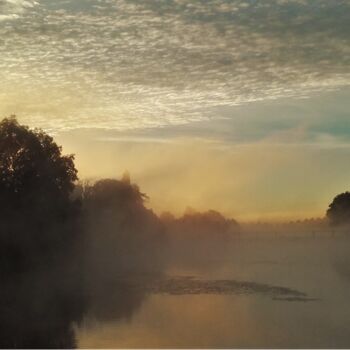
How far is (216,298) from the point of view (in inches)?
1676

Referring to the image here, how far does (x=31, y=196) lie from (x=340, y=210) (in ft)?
399

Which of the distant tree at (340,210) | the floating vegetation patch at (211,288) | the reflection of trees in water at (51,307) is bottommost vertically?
the floating vegetation patch at (211,288)

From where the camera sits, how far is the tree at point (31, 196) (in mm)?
60500

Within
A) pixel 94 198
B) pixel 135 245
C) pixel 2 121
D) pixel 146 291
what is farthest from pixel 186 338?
pixel 135 245

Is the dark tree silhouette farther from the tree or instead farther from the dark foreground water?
the dark foreground water

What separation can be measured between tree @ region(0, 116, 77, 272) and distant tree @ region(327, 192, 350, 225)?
112m

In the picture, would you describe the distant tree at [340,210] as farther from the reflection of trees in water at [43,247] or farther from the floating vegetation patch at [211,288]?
the floating vegetation patch at [211,288]

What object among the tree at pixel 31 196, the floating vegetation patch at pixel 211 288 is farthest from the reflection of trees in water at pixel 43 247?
the floating vegetation patch at pixel 211 288

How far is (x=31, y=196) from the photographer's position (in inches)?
2463

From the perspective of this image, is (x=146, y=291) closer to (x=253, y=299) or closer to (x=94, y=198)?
(x=253, y=299)

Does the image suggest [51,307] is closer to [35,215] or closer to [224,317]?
[224,317]

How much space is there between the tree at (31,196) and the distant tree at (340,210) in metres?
112

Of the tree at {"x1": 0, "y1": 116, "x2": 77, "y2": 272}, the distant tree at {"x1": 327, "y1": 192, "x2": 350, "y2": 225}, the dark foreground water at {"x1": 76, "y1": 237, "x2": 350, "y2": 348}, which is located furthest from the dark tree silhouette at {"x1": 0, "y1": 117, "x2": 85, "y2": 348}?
the distant tree at {"x1": 327, "y1": 192, "x2": 350, "y2": 225}

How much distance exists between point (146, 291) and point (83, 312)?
12.0 metres
